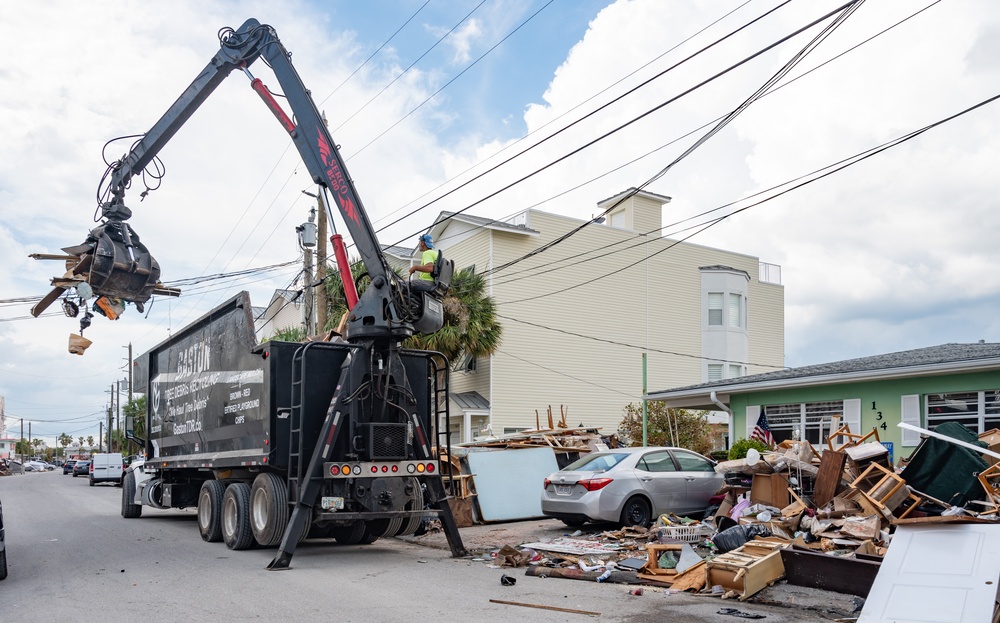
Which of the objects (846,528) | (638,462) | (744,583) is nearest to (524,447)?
(638,462)

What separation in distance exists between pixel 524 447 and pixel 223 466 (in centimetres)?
662

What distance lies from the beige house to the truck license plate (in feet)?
56.4

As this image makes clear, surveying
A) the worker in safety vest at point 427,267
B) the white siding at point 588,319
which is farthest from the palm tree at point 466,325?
the worker in safety vest at point 427,267

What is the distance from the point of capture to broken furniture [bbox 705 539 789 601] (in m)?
8.25

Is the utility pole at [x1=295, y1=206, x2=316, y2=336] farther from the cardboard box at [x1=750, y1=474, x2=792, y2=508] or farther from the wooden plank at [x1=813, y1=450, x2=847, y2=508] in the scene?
the wooden plank at [x1=813, y1=450, x2=847, y2=508]

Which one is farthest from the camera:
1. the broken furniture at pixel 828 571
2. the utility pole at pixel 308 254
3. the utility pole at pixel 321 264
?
the utility pole at pixel 308 254

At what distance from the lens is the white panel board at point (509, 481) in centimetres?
1575

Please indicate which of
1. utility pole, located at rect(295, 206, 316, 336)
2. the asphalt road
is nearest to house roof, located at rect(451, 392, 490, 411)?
utility pole, located at rect(295, 206, 316, 336)

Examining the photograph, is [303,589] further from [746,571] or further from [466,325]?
[466,325]

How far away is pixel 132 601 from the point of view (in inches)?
330

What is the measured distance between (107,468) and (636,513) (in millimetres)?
35781

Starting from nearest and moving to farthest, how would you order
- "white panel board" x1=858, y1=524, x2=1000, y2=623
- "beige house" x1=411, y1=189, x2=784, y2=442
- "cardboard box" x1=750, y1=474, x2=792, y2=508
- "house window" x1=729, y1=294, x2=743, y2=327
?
"white panel board" x1=858, y1=524, x2=1000, y2=623 → "cardboard box" x1=750, y1=474, x2=792, y2=508 → "beige house" x1=411, y1=189, x2=784, y2=442 → "house window" x1=729, y1=294, x2=743, y2=327

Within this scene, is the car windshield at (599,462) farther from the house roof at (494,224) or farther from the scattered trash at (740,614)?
the house roof at (494,224)

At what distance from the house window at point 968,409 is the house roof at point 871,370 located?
0.57 m
